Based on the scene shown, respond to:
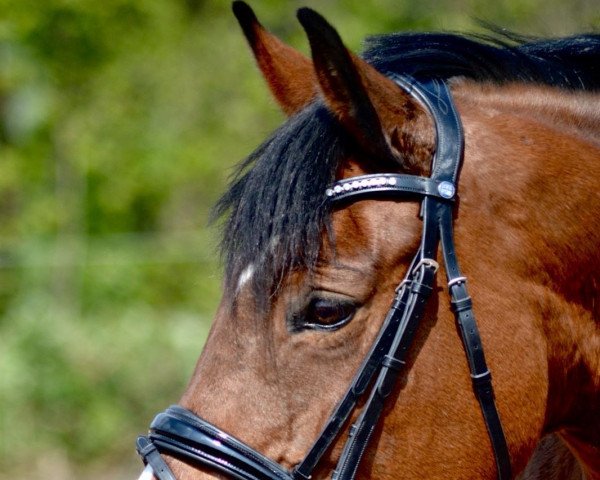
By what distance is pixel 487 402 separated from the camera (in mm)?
2535

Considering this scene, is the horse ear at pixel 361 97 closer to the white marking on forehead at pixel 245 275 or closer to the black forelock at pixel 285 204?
the black forelock at pixel 285 204

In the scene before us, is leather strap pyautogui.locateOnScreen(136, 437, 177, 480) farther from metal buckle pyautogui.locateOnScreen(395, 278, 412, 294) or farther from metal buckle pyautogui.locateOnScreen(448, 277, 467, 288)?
metal buckle pyautogui.locateOnScreen(448, 277, 467, 288)

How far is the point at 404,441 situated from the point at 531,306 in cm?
51

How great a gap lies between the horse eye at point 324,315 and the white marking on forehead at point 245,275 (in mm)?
182

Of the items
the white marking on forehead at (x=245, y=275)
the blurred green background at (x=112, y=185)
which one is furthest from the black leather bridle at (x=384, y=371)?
the blurred green background at (x=112, y=185)

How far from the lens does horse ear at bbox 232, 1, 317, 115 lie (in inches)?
113

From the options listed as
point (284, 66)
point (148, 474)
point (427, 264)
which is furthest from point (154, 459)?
point (284, 66)

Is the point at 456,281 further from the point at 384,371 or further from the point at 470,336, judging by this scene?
the point at 384,371

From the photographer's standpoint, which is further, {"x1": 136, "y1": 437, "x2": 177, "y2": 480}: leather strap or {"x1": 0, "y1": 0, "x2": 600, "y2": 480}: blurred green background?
{"x1": 0, "y1": 0, "x2": 600, "y2": 480}: blurred green background

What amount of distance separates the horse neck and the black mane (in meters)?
0.16

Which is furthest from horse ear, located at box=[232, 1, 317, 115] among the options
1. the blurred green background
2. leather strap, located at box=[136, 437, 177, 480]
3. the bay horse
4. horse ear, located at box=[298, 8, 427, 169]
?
the blurred green background

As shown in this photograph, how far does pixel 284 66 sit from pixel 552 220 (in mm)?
913

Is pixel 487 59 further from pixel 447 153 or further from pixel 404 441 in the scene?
pixel 404 441

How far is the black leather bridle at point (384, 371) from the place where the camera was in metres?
2.43
